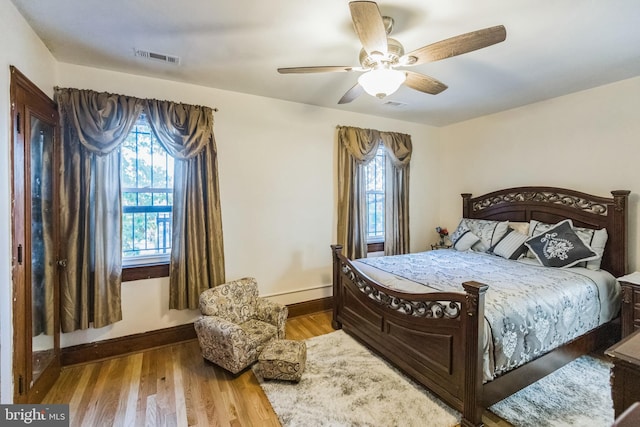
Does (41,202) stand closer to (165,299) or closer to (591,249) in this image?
(165,299)

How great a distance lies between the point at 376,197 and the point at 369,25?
9.81ft

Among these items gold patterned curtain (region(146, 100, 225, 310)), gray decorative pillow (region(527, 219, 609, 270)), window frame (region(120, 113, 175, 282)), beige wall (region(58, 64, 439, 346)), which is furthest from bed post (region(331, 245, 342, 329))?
gray decorative pillow (region(527, 219, 609, 270))

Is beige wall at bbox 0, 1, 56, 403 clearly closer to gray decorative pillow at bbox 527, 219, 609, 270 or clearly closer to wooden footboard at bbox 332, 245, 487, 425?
wooden footboard at bbox 332, 245, 487, 425

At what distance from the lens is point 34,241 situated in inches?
82.1

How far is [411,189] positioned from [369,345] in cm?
270

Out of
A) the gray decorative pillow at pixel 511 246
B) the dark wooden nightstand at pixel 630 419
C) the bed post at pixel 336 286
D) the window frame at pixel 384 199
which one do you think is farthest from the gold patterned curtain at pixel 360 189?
the dark wooden nightstand at pixel 630 419

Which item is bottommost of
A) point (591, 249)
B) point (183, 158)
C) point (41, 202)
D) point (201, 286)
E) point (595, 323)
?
point (595, 323)

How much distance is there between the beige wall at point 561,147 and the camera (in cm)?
295

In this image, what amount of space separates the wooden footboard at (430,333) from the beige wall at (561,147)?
2.55m

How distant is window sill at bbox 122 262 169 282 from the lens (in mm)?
2771

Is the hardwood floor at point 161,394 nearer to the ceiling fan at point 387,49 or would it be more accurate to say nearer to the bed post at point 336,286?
the bed post at point 336,286

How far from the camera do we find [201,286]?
2.97 meters

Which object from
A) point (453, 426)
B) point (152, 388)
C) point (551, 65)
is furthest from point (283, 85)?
point (453, 426)

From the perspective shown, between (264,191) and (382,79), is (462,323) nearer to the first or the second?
(382,79)
